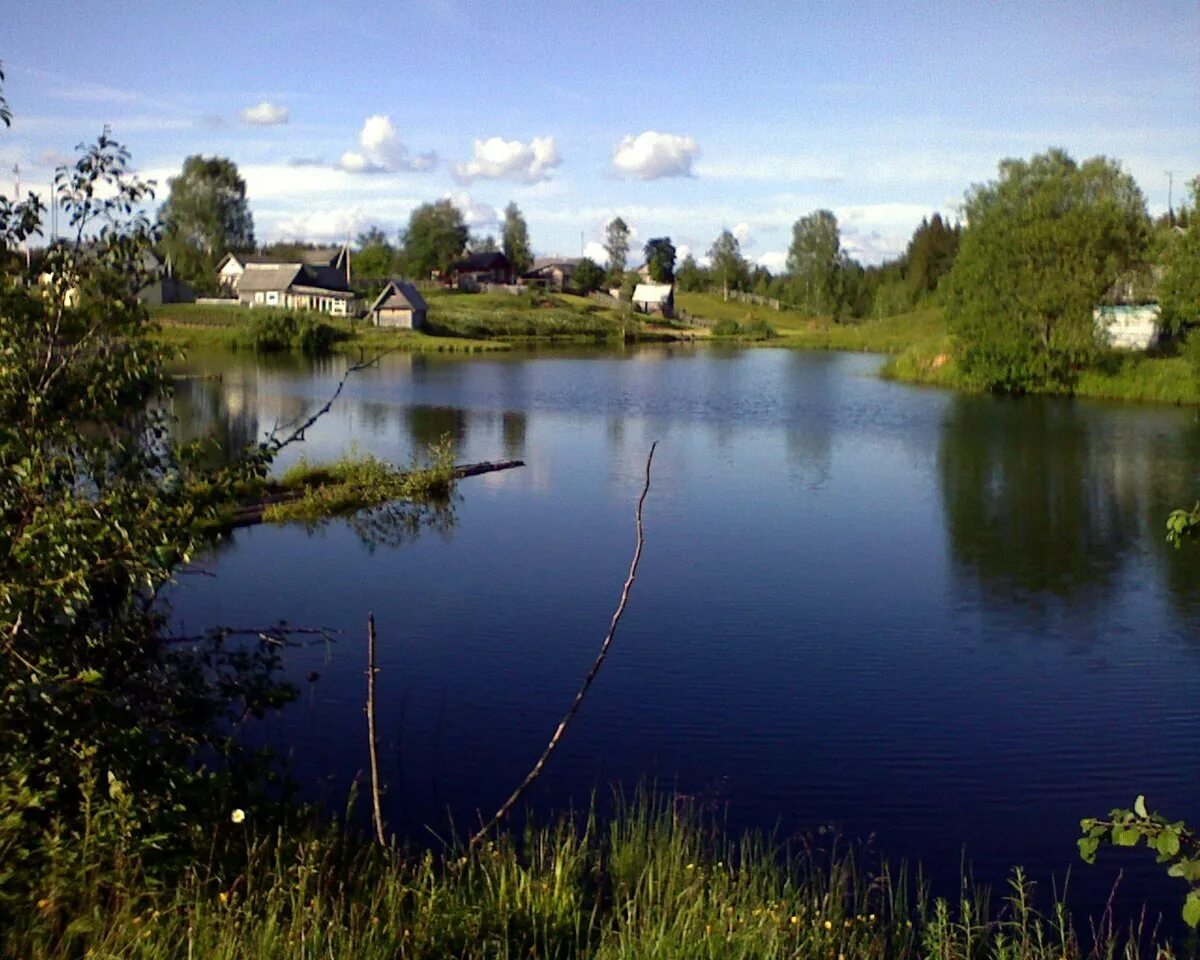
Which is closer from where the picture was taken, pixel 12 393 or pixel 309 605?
pixel 12 393

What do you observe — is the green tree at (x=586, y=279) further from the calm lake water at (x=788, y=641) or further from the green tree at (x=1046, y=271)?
the calm lake water at (x=788, y=641)

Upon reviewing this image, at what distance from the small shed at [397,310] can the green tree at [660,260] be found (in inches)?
1865

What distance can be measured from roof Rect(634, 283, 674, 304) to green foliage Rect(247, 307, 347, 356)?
40422 mm

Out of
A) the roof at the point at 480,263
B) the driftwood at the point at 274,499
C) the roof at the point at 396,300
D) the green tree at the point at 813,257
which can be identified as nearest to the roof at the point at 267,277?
the roof at the point at 396,300

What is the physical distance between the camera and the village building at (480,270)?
333 feet

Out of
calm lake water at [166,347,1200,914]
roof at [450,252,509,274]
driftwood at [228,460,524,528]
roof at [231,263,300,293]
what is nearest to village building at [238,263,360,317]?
roof at [231,263,300,293]

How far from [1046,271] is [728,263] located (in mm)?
77982

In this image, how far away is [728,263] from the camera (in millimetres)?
118812

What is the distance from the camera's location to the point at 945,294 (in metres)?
46.2

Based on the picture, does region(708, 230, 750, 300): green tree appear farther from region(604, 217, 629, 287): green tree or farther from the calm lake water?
the calm lake water

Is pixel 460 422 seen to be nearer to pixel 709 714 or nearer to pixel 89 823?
pixel 709 714

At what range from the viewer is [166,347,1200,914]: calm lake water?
352 inches

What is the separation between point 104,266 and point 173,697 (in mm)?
2270

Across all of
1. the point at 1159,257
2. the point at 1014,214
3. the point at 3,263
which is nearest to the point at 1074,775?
the point at 3,263
